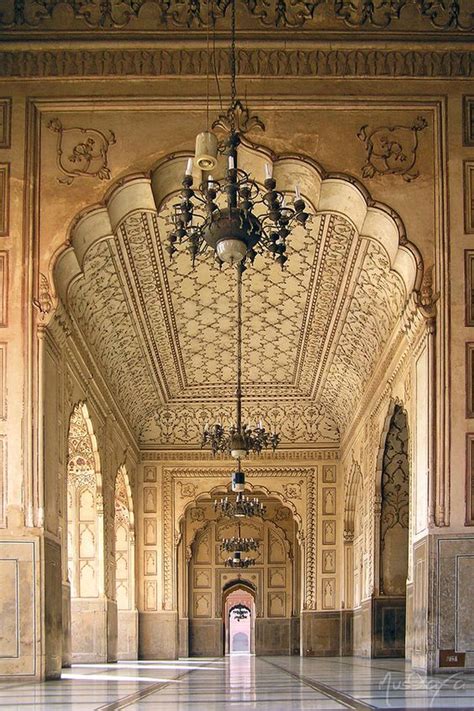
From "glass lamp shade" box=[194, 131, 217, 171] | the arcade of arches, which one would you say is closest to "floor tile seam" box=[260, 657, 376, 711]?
the arcade of arches

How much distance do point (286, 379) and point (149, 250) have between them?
4936mm

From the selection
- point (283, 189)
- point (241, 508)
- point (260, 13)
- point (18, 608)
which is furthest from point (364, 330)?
point (18, 608)

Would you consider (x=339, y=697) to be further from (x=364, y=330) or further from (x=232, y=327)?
(x=232, y=327)

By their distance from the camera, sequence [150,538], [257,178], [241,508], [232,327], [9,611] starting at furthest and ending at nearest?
[150,538]
[241,508]
[232,327]
[257,178]
[9,611]

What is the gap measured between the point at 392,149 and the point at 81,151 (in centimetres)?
221

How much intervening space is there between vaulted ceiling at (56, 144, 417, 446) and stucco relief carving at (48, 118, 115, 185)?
0.23m

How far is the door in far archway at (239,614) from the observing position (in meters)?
21.3

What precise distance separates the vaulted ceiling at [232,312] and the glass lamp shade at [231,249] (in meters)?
2.19

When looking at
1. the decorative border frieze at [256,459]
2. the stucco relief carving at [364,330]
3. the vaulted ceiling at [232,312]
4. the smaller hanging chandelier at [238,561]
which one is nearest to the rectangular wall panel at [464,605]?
the vaulted ceiling at [232,312]

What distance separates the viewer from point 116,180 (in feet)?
24.5

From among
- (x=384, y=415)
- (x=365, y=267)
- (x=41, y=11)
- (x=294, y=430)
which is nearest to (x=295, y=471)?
(x=294, y=430)

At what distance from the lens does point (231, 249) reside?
17.8ft

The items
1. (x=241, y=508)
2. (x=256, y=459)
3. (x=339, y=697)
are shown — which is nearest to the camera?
(x=339, y=697)

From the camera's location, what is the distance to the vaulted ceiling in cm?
789
